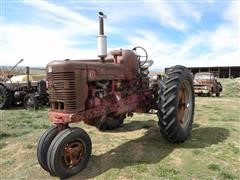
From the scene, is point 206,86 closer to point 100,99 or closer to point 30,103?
point 30,103

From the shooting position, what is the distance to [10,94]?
1415cm

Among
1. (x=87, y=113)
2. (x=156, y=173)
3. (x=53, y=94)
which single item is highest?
(x=53, y=94)

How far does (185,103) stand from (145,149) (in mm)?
1685

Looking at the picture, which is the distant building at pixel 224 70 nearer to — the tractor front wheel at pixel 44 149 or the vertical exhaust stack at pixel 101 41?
the vertical exhaust stack at pixel 101 41

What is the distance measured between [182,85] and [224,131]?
5.66 feet

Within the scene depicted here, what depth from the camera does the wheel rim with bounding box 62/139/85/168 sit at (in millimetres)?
4770

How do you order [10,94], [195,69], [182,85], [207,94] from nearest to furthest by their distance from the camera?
[182,85] → [10,94] → [207,94] → [195,69]

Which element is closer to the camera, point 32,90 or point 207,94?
point 32,90

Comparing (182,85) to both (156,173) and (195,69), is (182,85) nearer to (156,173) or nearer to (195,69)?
(156,173)

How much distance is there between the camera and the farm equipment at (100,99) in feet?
15.9

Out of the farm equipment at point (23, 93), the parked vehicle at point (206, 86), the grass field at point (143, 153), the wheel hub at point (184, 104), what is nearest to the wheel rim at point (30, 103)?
the farm equipment at point (23, 93)

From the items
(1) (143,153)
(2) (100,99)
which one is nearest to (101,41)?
(2) (100,99)

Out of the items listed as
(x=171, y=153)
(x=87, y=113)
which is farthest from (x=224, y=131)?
(x=87, y=113)

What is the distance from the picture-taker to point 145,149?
606cm
